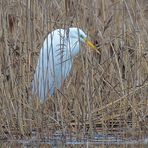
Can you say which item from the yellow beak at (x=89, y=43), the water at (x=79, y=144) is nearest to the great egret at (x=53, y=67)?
the yellow beak at (x=89, y=43)

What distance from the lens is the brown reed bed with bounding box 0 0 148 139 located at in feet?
17.1

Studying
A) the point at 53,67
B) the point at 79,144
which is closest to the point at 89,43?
the point at 53,67

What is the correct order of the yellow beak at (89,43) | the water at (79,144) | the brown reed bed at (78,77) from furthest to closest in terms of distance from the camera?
the yellow beak at (89,43)
the brown reed bed at (78,77)
the water at (79,144)

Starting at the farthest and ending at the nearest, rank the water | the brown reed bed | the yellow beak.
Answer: the yellow beak → the brown reed bed → the water

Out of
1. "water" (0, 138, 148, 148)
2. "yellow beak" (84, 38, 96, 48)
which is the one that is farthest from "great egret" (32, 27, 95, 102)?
"water" (0, 138, 148, 148)

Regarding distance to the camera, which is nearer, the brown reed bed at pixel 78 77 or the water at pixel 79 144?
the water at pixel 79 144

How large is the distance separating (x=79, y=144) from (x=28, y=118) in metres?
0.46

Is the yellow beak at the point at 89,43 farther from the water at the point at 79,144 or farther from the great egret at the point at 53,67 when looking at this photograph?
the water at the point at 79,144

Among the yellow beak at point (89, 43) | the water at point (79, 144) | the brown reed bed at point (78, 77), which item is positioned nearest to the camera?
the water at point (79, 144)

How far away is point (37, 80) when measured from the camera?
521 cm

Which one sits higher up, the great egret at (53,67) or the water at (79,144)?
the great egret at (53,67)

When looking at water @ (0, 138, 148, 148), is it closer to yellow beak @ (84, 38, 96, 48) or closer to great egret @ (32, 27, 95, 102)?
great egret @ (32, 27, 95, 102)

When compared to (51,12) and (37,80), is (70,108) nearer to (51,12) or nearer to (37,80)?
(37,80)

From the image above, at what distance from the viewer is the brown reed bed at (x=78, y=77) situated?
520 cm
